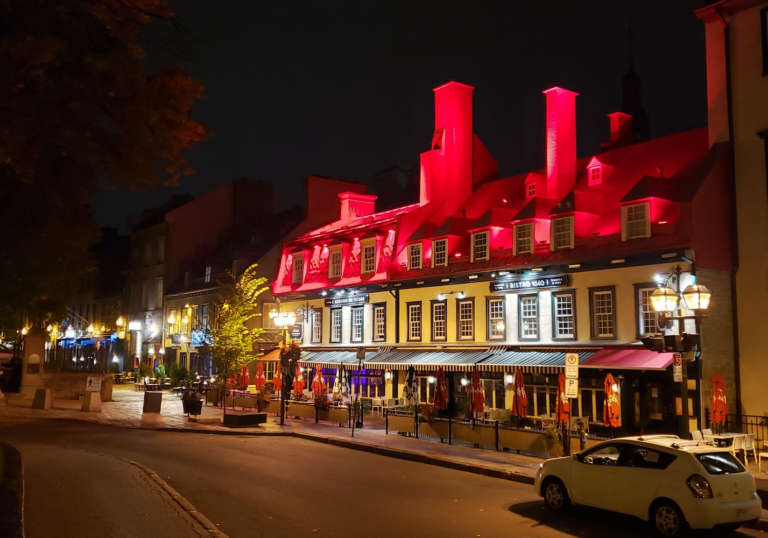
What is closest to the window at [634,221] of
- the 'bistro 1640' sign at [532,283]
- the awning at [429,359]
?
the 'bistro 1640' sign at [532,283]

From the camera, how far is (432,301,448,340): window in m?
30.2

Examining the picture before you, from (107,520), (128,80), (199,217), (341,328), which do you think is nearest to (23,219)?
(128,80)

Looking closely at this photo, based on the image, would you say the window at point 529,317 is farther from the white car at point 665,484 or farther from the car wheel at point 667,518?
the car wheel at point 667,518

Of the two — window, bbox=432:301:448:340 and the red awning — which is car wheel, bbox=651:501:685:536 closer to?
the red awning

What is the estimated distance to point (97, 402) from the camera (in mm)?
30188

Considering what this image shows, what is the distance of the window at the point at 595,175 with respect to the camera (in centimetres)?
2739

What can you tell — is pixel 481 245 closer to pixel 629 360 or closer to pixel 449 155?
pixel 449 155

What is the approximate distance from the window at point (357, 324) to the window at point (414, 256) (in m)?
4.34

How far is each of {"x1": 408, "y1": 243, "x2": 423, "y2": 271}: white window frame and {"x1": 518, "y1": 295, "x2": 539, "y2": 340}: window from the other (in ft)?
19.1

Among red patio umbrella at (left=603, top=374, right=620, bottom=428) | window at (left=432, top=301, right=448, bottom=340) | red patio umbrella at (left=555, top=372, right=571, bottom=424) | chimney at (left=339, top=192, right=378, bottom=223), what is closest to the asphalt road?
red patio umbrella at (left=555, top=372, right=571, bottom=424)

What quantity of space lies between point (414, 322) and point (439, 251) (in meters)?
3.50

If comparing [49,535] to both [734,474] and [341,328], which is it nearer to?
[734,474]

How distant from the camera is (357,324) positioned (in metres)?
34.9

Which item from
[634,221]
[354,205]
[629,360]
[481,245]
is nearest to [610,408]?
[629,360]
